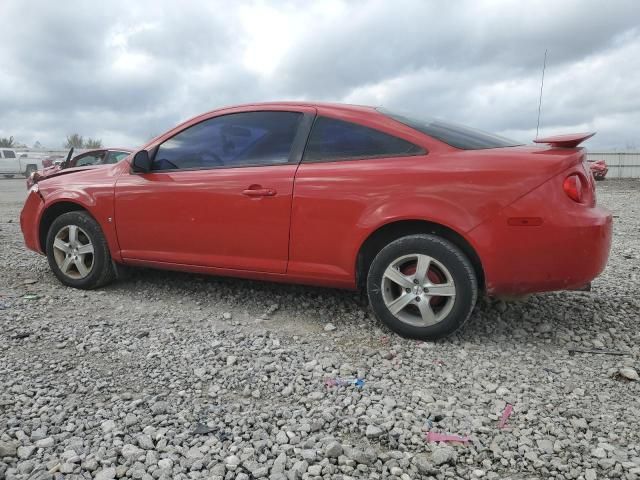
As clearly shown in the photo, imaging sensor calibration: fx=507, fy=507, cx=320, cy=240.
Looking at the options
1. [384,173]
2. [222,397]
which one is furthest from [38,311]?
[384,173]

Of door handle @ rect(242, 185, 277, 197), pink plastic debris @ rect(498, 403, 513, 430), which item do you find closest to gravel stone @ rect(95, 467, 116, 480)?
pink plastic debris @ rect(498, 403, 513, 430)

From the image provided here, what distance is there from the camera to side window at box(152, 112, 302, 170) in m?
3.68

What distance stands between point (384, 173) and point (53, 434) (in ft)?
7.43

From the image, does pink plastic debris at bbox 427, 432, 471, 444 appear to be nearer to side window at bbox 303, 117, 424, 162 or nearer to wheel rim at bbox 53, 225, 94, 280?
side window at bbox 303, 117, 424, 162

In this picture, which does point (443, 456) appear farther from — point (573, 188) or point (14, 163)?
point (14, 163)

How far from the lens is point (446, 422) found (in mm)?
2338

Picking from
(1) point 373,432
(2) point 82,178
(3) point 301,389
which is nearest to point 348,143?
(3) point 301,389

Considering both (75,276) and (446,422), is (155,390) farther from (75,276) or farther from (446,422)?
(75,276)

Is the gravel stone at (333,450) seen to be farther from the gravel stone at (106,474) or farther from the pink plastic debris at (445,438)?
the gravel stone at (106,474)

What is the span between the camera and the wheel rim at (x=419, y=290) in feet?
10.2

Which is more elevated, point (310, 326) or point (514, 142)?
point (514, 142)

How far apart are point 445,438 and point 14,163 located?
3316 centimetres

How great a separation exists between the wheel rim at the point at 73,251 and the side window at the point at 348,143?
2.18 meters

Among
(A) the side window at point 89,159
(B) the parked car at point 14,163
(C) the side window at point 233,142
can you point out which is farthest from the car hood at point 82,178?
(B) the parked car at point 14,163
